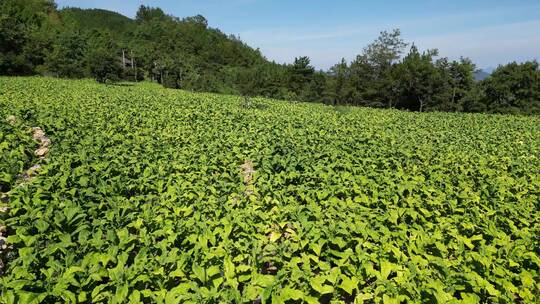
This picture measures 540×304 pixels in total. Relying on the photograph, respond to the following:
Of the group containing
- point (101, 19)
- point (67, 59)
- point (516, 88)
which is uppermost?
point (101, 19)

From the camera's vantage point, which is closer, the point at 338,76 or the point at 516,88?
the point at 516,88

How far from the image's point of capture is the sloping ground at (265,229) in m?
4.00

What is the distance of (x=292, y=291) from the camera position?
145 inches

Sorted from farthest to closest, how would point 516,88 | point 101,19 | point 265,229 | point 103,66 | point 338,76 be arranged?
point 101,19 < point 338,76 < point 103,66 < point 516,88 < point 265,229

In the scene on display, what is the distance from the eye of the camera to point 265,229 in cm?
552

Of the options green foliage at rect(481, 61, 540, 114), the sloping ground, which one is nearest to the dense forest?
green foliage at rect(481, 61, 540, 114)

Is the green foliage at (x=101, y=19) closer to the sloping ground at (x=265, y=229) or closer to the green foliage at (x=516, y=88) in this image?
the green foliage at (x=516, y=88)

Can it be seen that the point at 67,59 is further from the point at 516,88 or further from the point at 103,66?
the point at 516,88

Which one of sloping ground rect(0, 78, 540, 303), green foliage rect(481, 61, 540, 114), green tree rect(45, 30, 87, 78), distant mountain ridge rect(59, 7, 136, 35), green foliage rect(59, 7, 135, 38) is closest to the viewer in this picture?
sloping ground rect(0, 78, 540, 303)

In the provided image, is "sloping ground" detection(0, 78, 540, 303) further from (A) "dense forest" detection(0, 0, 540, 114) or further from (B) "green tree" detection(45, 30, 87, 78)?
(B) "green tree" detection(45, 30, 87, 78)

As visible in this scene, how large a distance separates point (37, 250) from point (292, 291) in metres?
3.14

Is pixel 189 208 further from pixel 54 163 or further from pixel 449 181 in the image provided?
pixel 449 181

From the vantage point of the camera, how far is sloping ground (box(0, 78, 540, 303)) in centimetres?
400

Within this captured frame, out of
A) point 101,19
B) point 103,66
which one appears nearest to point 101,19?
point 101,19
